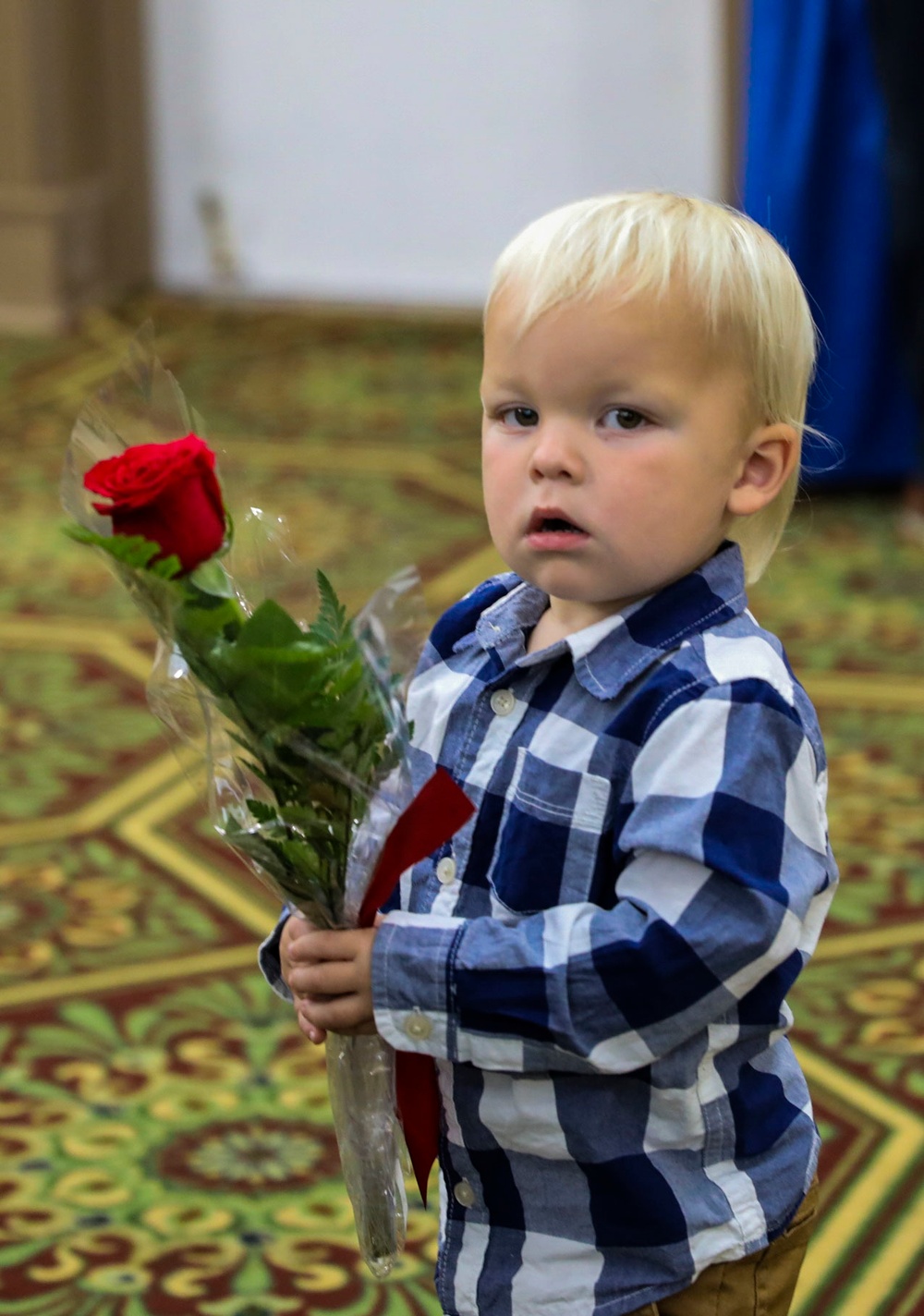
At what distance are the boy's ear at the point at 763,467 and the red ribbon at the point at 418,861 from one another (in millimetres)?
214

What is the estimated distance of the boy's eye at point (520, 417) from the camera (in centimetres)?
96

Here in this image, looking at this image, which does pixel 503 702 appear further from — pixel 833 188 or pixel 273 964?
pixel 833 188

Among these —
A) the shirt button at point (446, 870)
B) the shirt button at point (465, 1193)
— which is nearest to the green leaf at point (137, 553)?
the shirt button at point (446, 870)

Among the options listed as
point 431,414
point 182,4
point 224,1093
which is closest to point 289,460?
point 431,414

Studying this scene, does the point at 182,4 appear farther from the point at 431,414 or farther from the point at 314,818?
the point at 314,818

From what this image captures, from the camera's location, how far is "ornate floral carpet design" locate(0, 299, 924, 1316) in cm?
154

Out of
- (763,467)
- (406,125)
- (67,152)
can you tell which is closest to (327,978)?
(763,467)

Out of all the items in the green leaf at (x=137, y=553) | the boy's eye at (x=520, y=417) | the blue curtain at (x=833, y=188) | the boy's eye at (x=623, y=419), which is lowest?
the blue curtain at (x=833, y=188)

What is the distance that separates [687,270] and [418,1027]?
40 cm

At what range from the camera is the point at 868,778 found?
2.41 m

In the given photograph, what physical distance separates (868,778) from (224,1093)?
1029 mm

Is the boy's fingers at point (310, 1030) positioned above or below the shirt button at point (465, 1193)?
above

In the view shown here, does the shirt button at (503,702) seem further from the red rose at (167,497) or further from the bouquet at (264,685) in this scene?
the red rose at (167,497)

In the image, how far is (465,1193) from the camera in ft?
3.36
